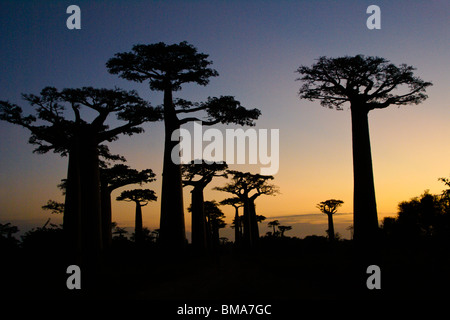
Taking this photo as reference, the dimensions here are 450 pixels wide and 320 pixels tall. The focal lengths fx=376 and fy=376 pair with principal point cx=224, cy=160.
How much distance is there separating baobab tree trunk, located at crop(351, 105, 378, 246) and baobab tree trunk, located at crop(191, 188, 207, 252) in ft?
48.5

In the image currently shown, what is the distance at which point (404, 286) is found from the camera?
7840mm

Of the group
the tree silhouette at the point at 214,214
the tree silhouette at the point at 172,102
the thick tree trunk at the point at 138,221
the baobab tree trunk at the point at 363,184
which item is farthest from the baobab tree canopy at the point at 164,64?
the tree silhouette at the point at 214,214

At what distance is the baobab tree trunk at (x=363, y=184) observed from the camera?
13.8m

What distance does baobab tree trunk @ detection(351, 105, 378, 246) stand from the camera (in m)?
13.8

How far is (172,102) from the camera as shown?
1769cm

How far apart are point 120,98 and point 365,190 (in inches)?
435

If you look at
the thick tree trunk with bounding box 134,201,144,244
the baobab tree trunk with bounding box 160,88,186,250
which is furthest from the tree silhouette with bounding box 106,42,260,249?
the thick tree trunk with bounding box 134,201,144,244

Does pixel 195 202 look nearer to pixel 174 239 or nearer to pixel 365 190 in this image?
pixel 174 239

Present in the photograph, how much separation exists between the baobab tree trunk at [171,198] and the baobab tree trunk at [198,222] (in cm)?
1076

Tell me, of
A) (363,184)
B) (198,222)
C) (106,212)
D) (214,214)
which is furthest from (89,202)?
(214,214)

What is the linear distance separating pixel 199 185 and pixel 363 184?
15.2 metres

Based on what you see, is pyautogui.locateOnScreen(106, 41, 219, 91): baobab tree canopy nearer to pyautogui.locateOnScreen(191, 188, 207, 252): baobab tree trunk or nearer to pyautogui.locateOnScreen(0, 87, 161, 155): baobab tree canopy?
pyautogui.locateOnScreen(0, 87, 161, 155): baobab tree canopy

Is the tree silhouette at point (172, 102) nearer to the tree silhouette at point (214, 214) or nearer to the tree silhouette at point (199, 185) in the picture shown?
the tree silhouette at point (199, 185)
